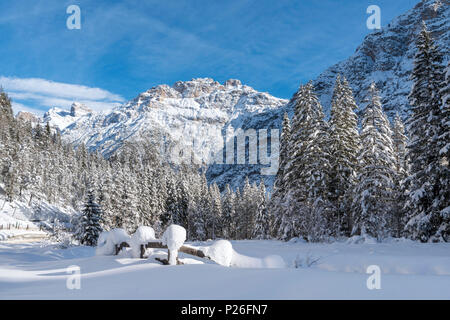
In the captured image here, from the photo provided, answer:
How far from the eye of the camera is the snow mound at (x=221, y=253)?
8.44 meters

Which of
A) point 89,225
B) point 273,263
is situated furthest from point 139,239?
point 89,225

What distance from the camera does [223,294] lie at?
13.7ft

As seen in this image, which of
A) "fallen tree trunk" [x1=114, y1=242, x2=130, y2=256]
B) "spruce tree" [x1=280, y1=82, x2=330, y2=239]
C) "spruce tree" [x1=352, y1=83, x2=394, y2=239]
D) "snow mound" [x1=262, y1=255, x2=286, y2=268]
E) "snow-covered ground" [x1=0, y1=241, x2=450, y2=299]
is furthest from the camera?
"spruce tree" [x1=280, y1=82, x2=330, y2=239]

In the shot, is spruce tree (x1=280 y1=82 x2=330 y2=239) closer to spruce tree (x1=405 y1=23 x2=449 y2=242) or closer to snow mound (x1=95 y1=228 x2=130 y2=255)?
spruce tree (x1=405 y1=23 x2=449 y2=242)

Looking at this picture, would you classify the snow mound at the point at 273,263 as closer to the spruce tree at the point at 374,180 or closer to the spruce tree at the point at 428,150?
the spruce tree at the point at 428,150

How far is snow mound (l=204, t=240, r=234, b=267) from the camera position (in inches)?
332

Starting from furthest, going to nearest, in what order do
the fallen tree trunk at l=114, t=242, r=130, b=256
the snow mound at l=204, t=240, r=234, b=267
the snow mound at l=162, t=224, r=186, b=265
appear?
the fallen tree trunk at l=114, t=242, r=130, b=256 → the snow mound at l=204, t=240, r=234, b=267 → the snow mound at l=162, t=224, r=186, b=265

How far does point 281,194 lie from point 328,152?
5537mm

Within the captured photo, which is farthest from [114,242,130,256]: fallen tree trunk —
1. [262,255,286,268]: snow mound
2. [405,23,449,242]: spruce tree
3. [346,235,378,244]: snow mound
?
[405,23,449,242]: spruce tree

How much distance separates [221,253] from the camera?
851 cm

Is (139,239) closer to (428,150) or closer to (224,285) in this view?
(224,285)
